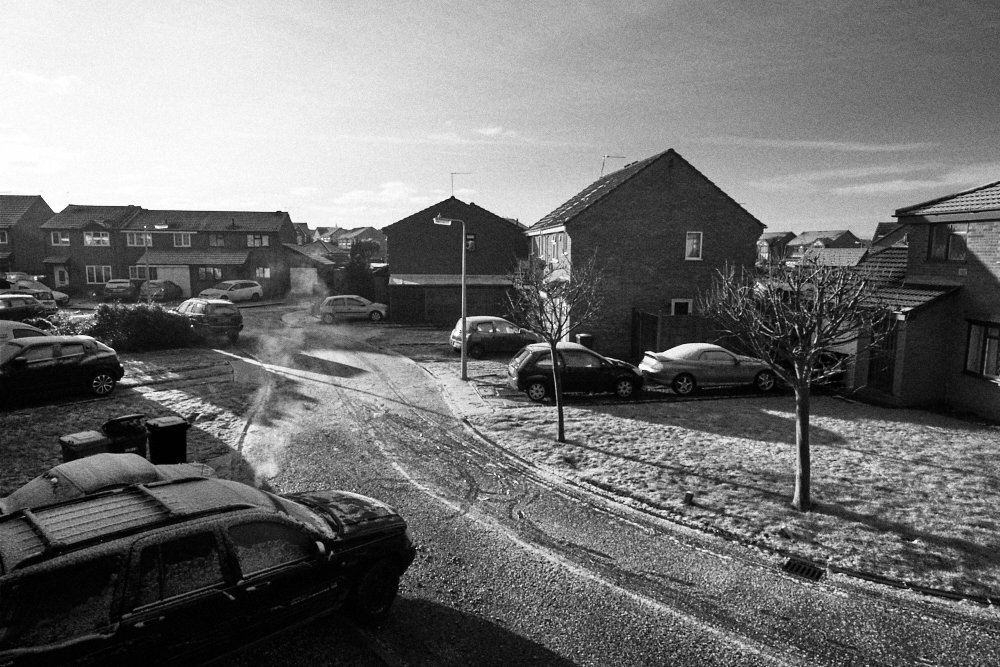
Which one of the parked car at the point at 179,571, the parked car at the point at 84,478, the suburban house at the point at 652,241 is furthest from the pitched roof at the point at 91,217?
the parked car at the point at 179,571

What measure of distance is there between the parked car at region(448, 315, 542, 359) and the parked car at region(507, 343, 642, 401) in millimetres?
6022

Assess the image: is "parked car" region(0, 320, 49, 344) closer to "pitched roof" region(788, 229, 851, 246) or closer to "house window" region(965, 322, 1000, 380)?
"house window" region(965, 322, 1000, 380)

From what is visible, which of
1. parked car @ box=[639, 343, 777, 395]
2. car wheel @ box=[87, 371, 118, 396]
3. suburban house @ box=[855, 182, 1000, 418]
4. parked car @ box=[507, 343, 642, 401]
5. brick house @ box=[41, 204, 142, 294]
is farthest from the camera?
brick house @ box=[41, 204, 142, 294]

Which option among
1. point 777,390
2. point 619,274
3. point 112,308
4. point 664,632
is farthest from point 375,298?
point 664,632

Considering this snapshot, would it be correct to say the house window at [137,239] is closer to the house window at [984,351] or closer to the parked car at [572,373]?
the parked car at [572,373]

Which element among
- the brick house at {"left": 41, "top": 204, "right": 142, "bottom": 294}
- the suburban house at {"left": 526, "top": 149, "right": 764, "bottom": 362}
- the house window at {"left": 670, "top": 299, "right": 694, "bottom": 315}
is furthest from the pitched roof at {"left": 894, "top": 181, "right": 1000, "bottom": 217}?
the brick house at {"left": 41, "top": 204, "right": 142, "bottom": 294}

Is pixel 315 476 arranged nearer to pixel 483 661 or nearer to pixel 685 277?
pixel 483 661

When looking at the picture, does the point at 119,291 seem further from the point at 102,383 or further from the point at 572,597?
the point at 572,597

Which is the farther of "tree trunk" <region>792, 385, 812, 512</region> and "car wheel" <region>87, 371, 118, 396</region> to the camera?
"car wheel" <region>87, 371, 118, 396</region>

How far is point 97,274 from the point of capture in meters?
50.4

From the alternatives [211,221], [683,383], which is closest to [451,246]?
[211,221]

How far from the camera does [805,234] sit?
117812 millimetres

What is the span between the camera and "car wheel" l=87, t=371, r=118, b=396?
1704cm

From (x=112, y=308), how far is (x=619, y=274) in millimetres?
20358
